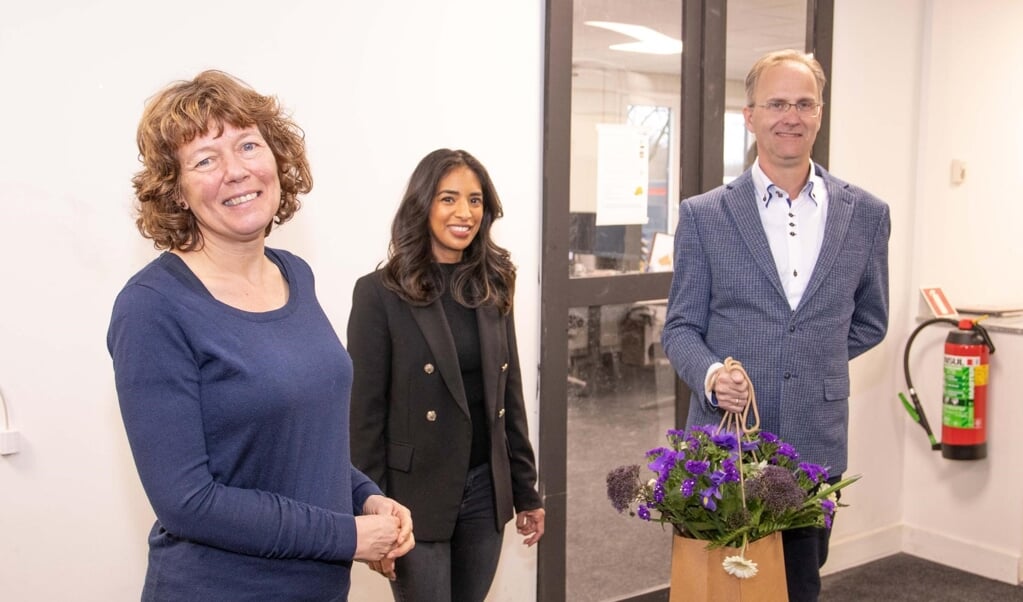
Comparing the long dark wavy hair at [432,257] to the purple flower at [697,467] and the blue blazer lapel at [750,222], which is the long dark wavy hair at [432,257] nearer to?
the blue blazer lapel at [750,222]

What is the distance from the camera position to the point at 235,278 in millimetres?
1564

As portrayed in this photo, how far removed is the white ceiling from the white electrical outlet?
2.02 meters

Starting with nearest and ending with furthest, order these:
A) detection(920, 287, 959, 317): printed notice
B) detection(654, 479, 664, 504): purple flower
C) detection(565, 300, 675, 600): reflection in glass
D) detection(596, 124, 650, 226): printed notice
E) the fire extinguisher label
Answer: detection(654, 479, 664, 504): purple flower
detection(596, 124, 650, 226): printed notice
detection(565, 300, 675, 600): reflection in glass
the fire extinguisher label
detection(920, 287, 959, 317): printed notice

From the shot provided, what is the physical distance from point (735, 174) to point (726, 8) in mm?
639

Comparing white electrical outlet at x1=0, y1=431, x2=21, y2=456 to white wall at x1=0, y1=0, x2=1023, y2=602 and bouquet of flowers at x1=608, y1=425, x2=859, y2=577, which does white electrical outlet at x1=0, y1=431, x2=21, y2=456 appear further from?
bouquet of flowers at x1=608, y1=425, x2=859, y2=577

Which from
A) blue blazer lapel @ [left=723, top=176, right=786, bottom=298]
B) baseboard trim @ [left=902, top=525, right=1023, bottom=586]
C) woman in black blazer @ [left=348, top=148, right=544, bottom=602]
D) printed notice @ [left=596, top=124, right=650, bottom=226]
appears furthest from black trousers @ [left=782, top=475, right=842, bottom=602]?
baseboard trim @ [left=902, top=525, right=1023, bottom=586]

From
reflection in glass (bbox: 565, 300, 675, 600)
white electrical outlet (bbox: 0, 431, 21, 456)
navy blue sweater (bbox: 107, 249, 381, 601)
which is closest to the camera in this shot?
navy blue sweater (bbox: 107, 249, 381, 601)

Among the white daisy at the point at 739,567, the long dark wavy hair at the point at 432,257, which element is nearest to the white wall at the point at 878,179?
the long dark wavy hair at the point at 432,257

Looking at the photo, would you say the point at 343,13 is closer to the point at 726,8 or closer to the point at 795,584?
the point at 726,8

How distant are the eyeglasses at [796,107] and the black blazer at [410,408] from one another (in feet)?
3.05

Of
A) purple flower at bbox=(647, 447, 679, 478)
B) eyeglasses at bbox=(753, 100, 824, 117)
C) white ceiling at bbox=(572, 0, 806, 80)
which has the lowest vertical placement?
purple flower at bbox=(647, 447, 679, 478)

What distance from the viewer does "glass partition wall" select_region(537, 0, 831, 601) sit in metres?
3.30

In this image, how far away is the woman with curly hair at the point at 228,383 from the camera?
1398 millimetres

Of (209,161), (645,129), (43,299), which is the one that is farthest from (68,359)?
(645,129)
